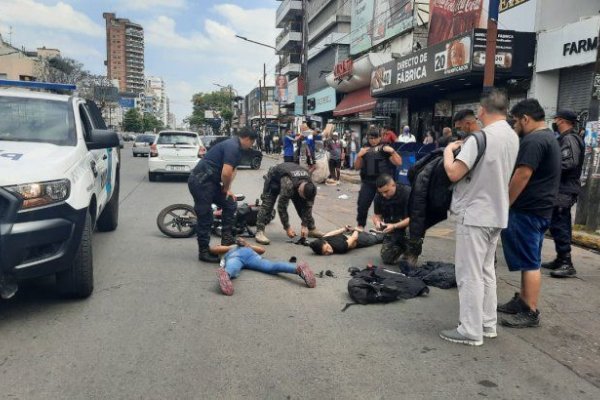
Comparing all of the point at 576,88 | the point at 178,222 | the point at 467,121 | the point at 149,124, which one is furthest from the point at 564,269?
the point at 149,124

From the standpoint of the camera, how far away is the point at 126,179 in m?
17.6

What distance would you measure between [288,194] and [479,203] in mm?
3853

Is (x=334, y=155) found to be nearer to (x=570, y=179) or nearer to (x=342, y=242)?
(x=342, y=242)

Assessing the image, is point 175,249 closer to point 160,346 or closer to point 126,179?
point 160,346

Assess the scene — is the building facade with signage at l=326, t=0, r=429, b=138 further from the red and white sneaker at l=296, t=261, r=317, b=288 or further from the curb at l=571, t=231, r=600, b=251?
the red and white sneaker at l=296, t=261, r=317, b=288

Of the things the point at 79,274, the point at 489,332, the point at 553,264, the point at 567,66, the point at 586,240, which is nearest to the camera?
the point at 489,332

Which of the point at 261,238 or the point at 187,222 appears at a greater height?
the point at 187,222

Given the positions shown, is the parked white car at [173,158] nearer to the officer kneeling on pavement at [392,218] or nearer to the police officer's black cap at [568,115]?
the officer kneeling on pavement at [392,218]

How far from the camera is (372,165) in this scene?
316 inches

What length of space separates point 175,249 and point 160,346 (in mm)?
3402

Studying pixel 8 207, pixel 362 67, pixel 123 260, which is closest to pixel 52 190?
pixel 8 207

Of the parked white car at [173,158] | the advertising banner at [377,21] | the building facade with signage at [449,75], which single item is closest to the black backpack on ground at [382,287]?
the building facade with signage at [449,75]

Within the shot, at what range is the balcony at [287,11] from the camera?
67500 mm

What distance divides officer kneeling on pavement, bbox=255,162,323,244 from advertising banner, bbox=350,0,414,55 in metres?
19.3
